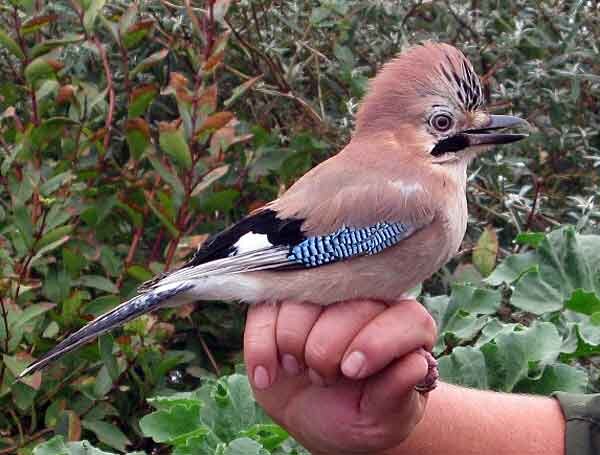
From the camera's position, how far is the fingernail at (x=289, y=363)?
261cm

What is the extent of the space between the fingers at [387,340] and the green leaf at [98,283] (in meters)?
1.52

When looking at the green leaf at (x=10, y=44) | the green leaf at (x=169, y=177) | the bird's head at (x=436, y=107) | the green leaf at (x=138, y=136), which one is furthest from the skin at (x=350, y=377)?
the green leaf at (x=10, y=44)

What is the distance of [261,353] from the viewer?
8.49 feet

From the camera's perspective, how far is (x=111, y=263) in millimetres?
4004

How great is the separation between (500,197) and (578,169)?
63 centimetres

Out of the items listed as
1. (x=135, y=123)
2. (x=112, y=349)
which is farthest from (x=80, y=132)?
(x=112, y=349)

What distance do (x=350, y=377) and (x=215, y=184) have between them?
1.79m

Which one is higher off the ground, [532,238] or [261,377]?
[261,377]

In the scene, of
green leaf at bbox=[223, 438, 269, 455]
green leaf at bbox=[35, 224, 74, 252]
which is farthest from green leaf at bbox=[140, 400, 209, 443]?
green leaf at bbox=[35, 224, 74, 252]

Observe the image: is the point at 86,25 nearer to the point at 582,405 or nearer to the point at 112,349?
the point at 112,349

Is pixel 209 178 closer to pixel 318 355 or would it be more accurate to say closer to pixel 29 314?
pixel 29 314

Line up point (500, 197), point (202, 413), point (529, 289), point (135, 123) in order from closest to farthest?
point (202, 413)
point (529, 289)
point (135, 123)
point (500, 197)

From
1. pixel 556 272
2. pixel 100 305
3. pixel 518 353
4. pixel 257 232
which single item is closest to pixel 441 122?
pixel 257 232

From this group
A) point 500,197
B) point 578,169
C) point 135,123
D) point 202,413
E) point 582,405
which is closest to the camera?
point 582,405
